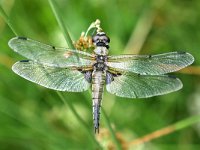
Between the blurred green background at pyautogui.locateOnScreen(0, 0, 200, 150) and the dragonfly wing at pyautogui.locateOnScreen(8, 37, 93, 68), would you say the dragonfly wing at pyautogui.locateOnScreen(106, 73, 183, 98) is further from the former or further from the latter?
the blurred green background at pyautogui.locateOnScreen(0, 0, 200, 150)

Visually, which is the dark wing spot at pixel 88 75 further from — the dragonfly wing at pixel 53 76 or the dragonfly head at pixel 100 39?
the dragonfly head at pixel 100 39

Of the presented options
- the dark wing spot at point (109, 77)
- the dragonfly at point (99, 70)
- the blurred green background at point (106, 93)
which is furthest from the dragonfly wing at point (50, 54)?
the blurred green background at point (106, 93)

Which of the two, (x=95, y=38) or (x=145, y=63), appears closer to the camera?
(x=95, y=38)

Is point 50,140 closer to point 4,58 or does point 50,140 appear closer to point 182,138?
point 4,58

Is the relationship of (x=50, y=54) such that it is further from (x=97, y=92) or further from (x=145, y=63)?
(x=145, y=63)

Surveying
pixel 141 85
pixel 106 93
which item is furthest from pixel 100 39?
pixel 106 93

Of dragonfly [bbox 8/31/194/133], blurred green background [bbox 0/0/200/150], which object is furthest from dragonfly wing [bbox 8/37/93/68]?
blurred green background [bbox 0/0/200/150]

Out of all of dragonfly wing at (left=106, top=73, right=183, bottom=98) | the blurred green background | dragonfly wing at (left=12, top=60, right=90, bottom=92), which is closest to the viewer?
dragonfly wing at (left=12, top=60, right=90, bottom=92)

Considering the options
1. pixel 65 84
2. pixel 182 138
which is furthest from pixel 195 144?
pixel 65 84
